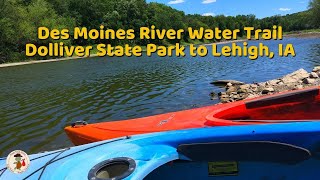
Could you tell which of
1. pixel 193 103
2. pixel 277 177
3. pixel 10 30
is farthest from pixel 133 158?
pixel 10 30

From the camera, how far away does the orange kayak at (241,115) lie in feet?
19.5

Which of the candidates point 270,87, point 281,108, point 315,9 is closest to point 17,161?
point 281,108

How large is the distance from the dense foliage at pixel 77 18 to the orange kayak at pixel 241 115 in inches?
1700

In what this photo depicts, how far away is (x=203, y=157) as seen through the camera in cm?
383

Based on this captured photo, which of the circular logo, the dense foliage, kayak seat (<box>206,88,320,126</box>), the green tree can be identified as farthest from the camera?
the green tree

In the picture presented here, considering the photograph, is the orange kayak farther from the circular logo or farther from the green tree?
the green tree

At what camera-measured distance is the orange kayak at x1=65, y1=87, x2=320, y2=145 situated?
596 cm

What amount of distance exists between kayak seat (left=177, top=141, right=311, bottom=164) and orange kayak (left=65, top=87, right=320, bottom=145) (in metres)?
1.73

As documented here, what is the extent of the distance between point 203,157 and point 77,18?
76.2 meters

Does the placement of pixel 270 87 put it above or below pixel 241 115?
below

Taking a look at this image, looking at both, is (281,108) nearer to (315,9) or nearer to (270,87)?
(270,87)

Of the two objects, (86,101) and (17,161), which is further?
(86,101)

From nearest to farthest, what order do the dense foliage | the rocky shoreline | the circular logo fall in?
1. the circular logo
2. the rocky shoreline
3. the dense foliage

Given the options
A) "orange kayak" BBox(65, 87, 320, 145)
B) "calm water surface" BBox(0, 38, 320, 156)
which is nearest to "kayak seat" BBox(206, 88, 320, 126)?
"orange kayak" BBox(65, 87, 320, 145)
